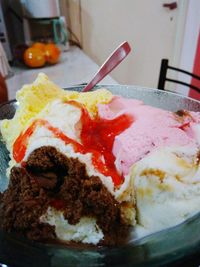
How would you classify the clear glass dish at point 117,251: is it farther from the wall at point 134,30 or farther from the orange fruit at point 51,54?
the wall at point 134,30

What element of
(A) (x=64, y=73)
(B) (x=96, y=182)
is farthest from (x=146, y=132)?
(A) (x=64, y=73)

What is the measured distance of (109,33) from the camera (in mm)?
1818

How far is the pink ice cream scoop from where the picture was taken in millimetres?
482

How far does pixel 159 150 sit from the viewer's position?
1.47 ft

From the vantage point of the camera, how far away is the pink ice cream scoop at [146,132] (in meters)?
0.48

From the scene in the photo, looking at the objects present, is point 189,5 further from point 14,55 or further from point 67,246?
point 67,246

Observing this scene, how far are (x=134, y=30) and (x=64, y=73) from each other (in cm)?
72

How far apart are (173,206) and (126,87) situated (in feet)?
1.34

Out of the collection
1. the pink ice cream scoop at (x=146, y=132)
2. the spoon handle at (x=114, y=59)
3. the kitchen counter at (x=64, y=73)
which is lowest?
the kitchen counter at (x=64, y=73)

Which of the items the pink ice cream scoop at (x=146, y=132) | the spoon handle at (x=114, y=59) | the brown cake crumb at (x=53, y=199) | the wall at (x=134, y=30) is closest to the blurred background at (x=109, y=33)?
the wall at (x=134, y=30)

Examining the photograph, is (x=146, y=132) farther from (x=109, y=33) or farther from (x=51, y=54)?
(x=109, y=33)

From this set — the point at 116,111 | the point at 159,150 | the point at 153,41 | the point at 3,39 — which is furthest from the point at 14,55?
the point at 159,150

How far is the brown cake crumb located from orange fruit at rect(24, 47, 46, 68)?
3.51 ft

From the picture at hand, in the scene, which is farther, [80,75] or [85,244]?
[80,75]
